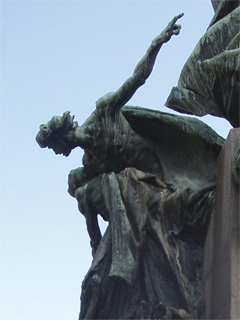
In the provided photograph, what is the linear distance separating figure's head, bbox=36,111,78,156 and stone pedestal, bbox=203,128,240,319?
55.4 inches

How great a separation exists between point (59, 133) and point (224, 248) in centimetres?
192

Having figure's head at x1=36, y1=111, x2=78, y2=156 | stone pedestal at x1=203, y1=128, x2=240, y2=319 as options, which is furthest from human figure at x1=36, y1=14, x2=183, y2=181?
stone pedestal at x1=203, y1=128, x2=240, y2=319

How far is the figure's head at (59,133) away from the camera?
31.1ft

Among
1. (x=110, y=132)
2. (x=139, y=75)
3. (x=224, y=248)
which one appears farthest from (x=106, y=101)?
(x=224, y=248)

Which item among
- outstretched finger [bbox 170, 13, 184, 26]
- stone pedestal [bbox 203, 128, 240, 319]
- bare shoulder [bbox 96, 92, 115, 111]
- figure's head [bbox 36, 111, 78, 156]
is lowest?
stone pedestal [bbox 203, 128, 240, 319]

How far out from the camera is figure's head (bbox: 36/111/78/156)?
9477 millimetres

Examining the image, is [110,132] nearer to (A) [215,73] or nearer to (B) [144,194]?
(B) [144,194]

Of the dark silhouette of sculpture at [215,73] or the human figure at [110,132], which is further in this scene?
the human figure at [110,132]

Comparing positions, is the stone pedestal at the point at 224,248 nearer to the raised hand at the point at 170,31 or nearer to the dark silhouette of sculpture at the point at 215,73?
the dark silhouette of sculpture at the point at 215,73

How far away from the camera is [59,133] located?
951cm

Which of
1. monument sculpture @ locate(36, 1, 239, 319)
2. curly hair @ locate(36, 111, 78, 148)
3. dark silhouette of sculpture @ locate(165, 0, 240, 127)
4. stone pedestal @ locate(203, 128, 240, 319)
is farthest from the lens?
curly hair @ locate(36, 111, 78, 148)

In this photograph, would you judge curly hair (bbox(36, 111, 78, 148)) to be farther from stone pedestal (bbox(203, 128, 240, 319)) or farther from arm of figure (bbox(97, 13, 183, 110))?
stone pedestal (bbox(203, 128, 240, 319))

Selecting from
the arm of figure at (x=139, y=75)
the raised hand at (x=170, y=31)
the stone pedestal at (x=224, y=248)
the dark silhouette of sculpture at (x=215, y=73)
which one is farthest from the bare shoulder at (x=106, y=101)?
the stone pedestal at (x=224, y=248)

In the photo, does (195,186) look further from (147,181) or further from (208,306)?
(208,306)
